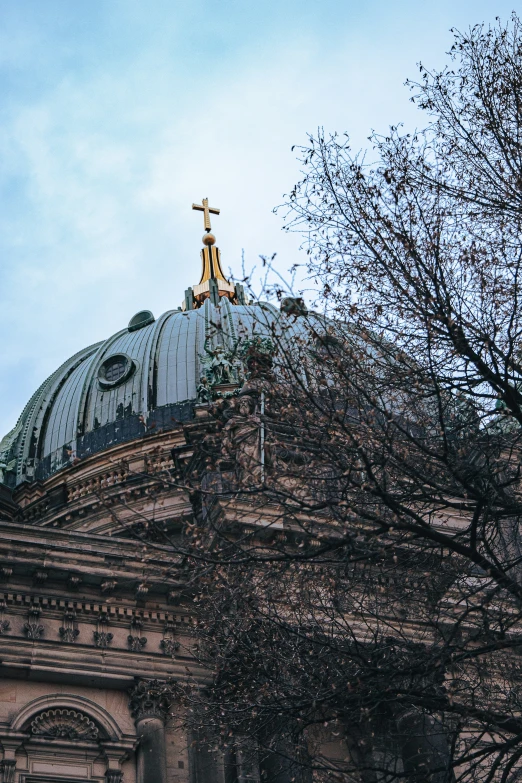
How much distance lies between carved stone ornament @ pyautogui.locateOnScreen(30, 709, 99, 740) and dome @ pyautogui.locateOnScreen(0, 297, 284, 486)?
14.5m

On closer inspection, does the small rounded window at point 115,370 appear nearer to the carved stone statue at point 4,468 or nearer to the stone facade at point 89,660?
the carved stone statue at point 4,468

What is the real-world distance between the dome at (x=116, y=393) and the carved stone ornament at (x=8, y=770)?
15703 mm

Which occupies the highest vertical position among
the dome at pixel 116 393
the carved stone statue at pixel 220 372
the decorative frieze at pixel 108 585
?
the dome at pixel 116 393

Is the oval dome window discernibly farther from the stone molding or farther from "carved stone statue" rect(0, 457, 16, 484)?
the stone molding

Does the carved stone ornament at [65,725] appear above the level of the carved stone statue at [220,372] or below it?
below

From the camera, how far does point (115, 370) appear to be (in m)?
39.9

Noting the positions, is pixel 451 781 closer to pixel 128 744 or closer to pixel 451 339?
pixel 451 339

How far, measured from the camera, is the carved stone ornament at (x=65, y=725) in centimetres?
2205

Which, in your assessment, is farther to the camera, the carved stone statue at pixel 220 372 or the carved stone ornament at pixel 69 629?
the carved stone statue at pixel 220 372

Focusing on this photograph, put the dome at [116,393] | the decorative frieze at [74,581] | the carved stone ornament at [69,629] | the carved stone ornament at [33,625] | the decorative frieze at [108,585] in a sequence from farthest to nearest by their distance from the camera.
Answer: the dome at [116,393] → the decorative frieze at [74,581] → the carved stone ornament at [69,629] → the decorative frieze at [108,585] → the carved stone ornament at [33,625]

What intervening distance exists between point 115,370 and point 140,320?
3.58 m

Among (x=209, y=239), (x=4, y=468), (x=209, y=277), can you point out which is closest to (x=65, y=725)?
(x=4, y=468)

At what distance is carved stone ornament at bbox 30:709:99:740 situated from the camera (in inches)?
868

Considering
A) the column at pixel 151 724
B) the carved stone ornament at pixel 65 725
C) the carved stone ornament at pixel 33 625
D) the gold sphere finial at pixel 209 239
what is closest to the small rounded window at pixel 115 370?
the gold sphere finial at pixel 209 239
